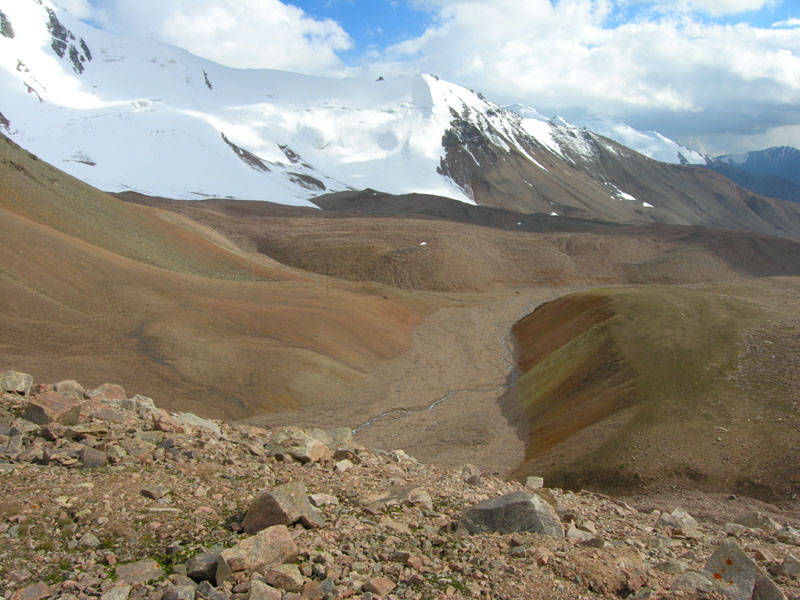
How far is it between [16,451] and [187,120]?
537 ft

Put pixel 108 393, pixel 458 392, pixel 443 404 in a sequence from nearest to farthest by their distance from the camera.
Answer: pixel 108 393 < pixel 443 404 < pixel 458 392

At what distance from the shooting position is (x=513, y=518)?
354 inches

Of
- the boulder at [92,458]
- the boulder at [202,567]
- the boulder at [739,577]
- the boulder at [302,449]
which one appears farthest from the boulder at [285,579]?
the boulder at [739,577]

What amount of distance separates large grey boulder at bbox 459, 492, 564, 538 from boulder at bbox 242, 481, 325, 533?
2285mm

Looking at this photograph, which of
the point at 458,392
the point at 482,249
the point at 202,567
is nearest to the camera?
the point at 202,567

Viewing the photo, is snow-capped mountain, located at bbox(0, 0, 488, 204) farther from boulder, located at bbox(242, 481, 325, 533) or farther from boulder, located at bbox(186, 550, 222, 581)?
boulder, located at bbox(186, 550, 222, 581)

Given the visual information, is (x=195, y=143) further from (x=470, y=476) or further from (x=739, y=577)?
(x=739, y=577)

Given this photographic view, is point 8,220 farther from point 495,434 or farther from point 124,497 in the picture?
point 124,497

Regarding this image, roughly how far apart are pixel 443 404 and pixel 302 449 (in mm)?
21067

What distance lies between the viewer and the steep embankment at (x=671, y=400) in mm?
18562

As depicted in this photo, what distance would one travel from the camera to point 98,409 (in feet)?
39.3

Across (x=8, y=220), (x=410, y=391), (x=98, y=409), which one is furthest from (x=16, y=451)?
(x=8, y=220)

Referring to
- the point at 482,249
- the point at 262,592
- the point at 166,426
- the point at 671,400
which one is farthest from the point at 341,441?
the point at 482,249

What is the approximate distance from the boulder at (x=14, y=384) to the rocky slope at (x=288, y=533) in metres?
0.83
